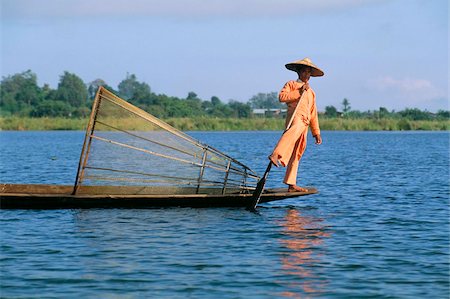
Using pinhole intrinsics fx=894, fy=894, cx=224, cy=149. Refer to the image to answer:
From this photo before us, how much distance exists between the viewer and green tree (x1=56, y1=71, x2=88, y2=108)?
12025 cm

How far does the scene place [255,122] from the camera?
8206cm

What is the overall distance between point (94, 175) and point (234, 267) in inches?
199

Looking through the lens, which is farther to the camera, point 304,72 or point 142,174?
point 142,174

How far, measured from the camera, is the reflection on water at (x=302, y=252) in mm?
8938

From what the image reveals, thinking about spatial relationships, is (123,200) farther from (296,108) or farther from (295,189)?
(296,108)

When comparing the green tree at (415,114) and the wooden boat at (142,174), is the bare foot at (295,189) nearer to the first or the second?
the wooden boat at (142,174)

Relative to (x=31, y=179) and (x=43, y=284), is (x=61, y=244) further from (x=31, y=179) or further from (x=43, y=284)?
(x=31, y=179)

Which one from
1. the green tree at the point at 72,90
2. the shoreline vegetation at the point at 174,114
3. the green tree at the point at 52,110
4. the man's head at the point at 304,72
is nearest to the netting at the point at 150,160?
the man's head at the point at 304,72

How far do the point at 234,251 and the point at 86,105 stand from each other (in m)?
111

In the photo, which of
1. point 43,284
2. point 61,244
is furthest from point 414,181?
point 43,284

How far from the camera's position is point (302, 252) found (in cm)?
1074

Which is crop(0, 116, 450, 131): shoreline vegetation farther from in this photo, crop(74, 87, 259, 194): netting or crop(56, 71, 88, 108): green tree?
crop(74, 87, 259, 194): netting

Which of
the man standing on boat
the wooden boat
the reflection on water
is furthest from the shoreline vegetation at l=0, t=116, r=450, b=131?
the reflection on water

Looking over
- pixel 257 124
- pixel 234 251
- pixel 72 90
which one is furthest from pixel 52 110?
pixel 234 251
